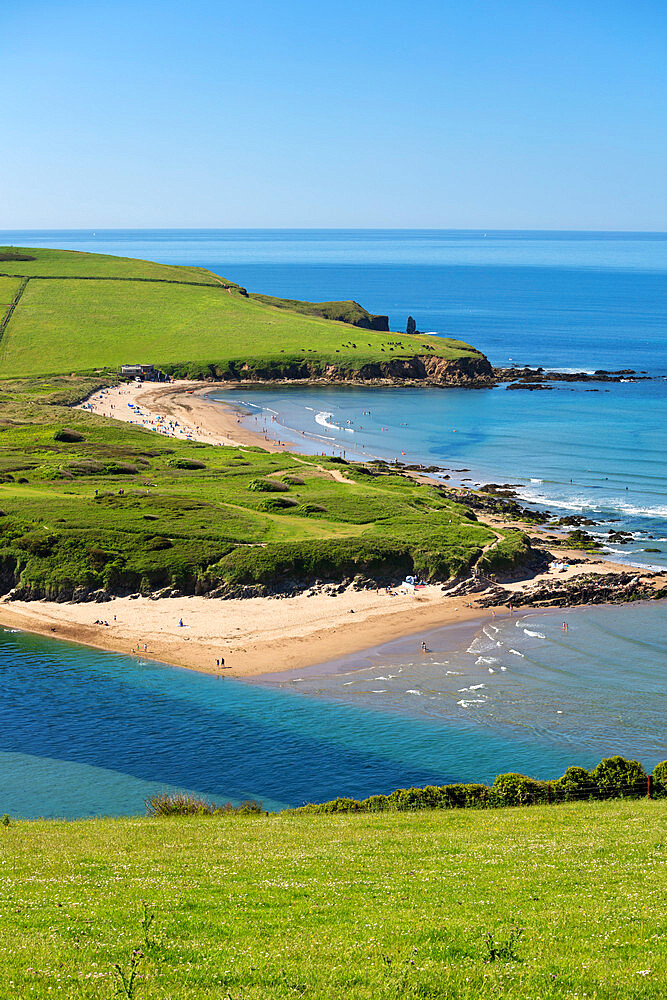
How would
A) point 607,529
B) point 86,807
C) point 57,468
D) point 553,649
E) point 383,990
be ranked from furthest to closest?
point 57,468 < point 607,529 < point 553,649 < point 86,807 < point 383,990

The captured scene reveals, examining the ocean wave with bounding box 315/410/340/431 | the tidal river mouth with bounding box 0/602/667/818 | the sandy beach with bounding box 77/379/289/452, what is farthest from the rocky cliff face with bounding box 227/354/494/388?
the tidal river mouth with bounding box 0/602/667/818

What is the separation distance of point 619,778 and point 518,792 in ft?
13.9

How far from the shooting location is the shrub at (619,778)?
33188 millimetres

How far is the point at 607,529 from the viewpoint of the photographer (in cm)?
8169

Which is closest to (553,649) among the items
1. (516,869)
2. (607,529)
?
(607,529)

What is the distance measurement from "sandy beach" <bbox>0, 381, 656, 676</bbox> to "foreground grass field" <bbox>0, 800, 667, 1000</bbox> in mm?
28275

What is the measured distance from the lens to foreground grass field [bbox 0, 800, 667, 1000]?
13.8 metres

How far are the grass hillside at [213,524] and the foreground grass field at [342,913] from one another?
40.1 m

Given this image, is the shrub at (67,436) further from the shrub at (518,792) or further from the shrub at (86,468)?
the shrub at (518,792)

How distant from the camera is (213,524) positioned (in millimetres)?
73375

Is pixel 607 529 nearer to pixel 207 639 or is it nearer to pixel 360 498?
pixel 360 498

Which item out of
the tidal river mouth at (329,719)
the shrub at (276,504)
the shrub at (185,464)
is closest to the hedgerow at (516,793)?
the tidal river mouth at (329,719)

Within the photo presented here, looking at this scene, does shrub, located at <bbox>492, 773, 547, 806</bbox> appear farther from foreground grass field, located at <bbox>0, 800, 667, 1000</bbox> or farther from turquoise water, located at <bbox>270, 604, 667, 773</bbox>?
turquoise water, located at <bbox>270, 604, 667, 773</bbox>

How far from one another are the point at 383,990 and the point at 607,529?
7305 cm
